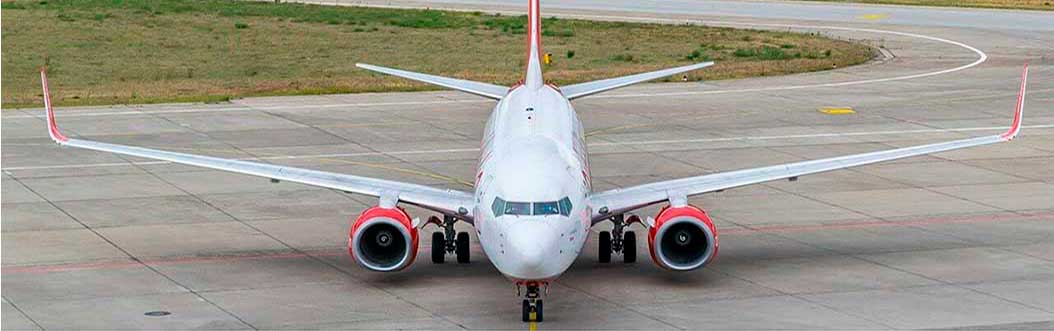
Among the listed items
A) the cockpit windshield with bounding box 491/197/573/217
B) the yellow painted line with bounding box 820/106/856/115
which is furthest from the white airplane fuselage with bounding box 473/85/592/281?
the yellow painted line with bounding box 820/106/856/115

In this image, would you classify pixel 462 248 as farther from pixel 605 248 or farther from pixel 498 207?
pixel 498 207

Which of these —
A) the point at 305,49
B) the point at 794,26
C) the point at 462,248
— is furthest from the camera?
the point at 794,26

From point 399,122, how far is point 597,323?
2949 centimetres

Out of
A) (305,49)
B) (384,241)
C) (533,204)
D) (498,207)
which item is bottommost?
(305,49)

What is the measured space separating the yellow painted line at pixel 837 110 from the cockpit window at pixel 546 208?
3290cm

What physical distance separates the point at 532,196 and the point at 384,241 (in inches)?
148

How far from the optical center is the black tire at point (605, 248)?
3503 centimetres

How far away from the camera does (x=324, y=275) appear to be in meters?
34.2

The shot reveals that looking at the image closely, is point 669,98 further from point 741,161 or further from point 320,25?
point 320,25

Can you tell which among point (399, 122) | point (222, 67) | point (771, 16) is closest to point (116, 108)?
point (399, 122)

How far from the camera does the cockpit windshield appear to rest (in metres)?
29.6

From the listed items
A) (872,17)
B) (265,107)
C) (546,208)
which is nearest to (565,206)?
(546,208)

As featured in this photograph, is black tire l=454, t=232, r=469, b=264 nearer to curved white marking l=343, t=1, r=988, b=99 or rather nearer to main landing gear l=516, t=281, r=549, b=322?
main landing gear l=516, t=281, r=549, b=322

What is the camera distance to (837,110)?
203 ft
